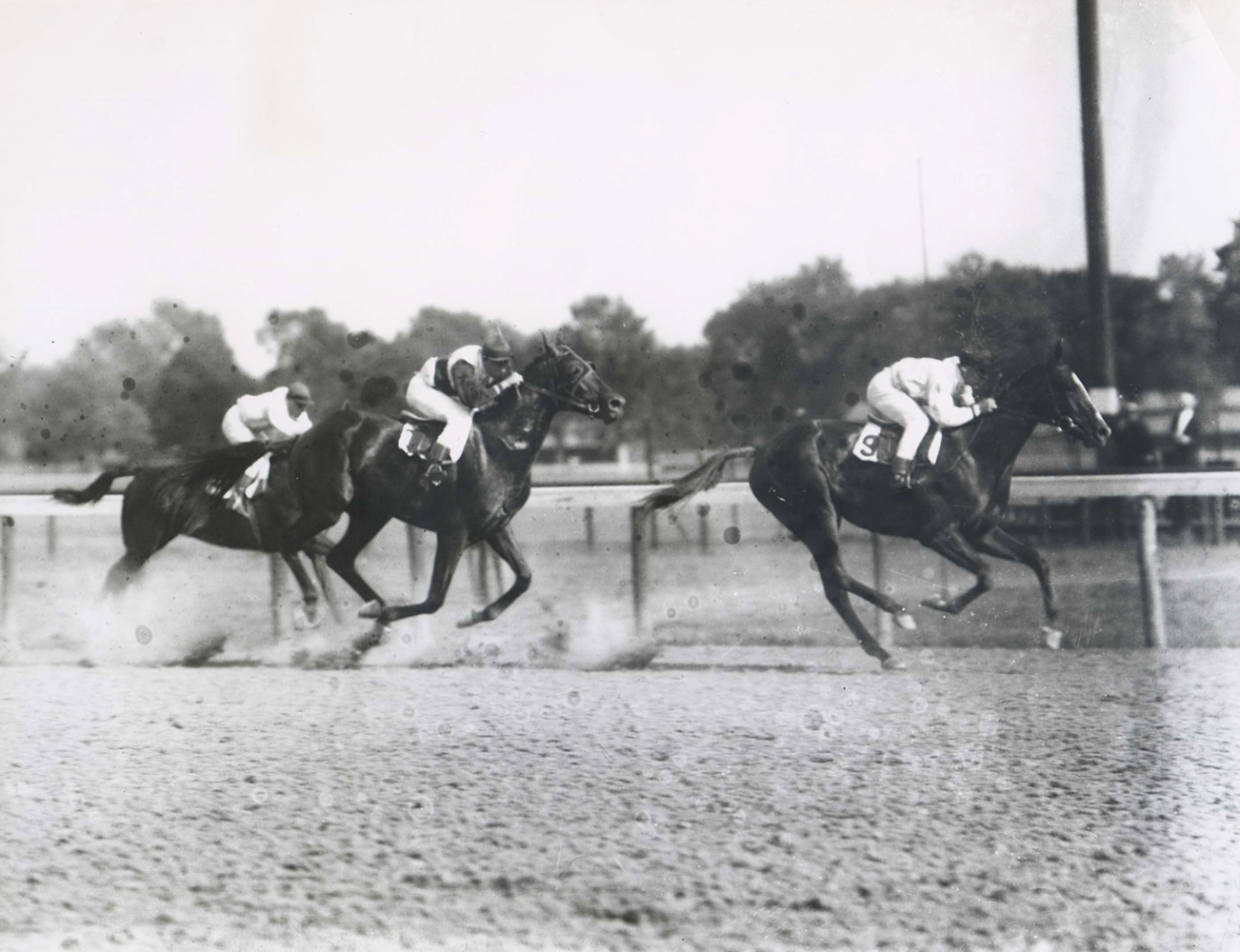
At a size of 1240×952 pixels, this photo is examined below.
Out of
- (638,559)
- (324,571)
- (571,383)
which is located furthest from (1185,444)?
(324,571)

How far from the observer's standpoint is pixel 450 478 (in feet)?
15.0

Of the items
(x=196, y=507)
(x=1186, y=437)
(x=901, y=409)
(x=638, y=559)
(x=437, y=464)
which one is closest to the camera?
(x=1186, y=437)

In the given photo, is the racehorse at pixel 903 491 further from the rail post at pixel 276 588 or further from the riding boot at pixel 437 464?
the rail post at pixel 276 588

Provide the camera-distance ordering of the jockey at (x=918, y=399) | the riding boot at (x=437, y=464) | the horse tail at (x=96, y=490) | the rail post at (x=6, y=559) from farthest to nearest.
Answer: the rail post at (x=6, y=559) < the horse tail at (x=96, y=490) < the riding boot at (x=437, y=464) < the jockey at (x=918, y=399)

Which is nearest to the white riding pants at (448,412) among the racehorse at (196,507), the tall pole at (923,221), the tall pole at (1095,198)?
the racehorse at (196,507)

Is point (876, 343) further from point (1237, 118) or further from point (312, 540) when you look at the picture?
point (312, 540)

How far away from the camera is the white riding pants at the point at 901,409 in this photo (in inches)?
170

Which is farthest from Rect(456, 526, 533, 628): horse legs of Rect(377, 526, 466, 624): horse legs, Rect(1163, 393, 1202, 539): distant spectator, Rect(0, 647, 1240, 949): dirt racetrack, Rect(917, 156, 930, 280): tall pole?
Rect(1163, 393, 1202, 539): distant spectator

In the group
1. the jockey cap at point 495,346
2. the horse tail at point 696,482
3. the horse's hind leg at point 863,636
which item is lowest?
the horse's hind leg at point 863,636

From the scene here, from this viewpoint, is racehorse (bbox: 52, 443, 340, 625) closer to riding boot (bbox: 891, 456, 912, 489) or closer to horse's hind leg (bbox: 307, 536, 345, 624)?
horse's hind leg (bbox: 307, 536, 345, 624)

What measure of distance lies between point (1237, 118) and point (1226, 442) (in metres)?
1.11

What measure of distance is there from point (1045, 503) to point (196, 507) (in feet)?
10.6

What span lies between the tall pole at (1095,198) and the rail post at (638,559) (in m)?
1.65

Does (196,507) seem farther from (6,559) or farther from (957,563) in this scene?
(957,563)
